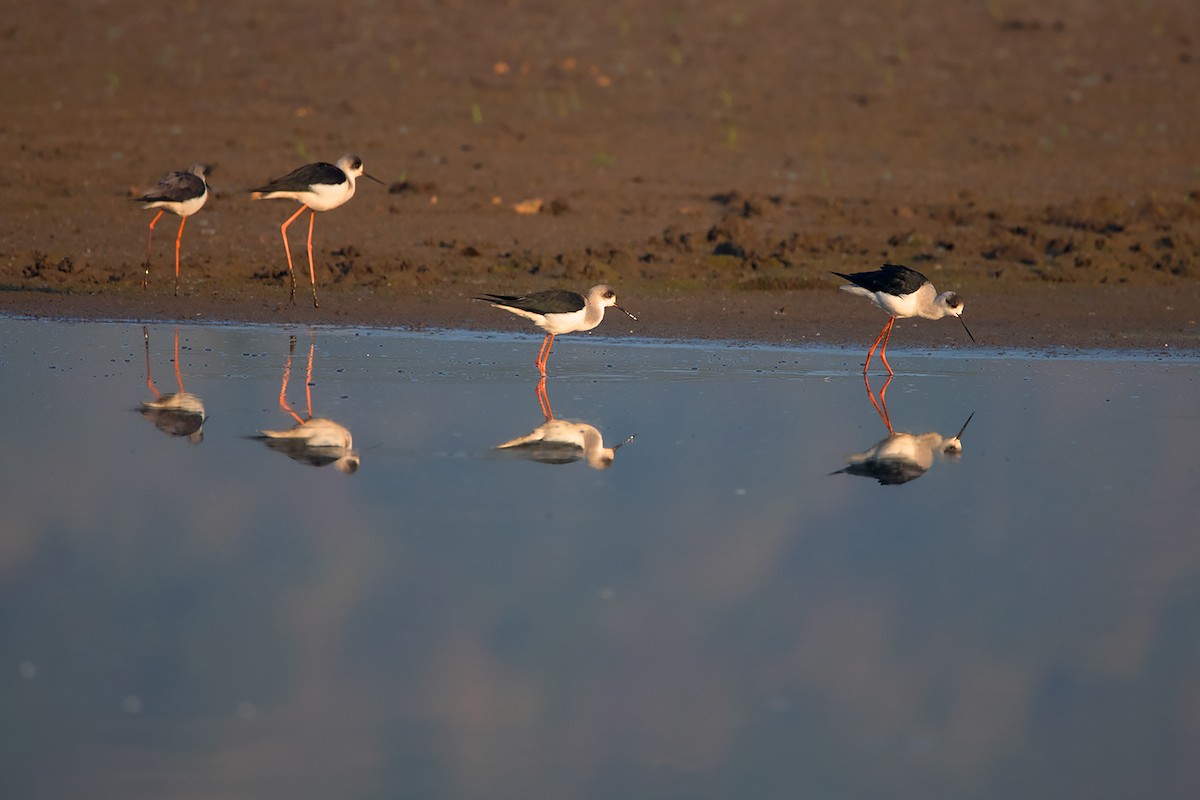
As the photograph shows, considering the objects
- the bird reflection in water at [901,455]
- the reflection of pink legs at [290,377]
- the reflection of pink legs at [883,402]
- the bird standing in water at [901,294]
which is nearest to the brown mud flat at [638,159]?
the bird standing in water at [901,294]

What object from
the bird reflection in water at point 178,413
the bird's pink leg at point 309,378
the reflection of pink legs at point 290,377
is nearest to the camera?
the bird reflection in water at point 178,413

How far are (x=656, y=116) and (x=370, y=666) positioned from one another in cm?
1980

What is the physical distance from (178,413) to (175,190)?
6.36m

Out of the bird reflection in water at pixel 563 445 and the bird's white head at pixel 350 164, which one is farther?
the bird's white head at pixel 350 164

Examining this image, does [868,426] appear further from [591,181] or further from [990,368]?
[591,181]

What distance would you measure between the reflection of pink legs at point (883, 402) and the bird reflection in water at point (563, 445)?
57.1 inches

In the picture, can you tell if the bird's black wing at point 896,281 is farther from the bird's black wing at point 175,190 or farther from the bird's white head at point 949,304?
the bird's black wing at point 175,190

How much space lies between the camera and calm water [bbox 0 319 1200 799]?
4.25m

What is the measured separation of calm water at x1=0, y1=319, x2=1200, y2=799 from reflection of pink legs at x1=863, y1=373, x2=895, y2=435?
65 mm

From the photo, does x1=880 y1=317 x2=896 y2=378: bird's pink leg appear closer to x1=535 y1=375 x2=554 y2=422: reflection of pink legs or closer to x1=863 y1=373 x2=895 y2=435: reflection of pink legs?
x1=863 y1=373 x2=895 y2=435: reflection of pink legs

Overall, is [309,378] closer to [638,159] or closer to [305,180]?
[305,180]

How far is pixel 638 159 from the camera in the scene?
70.9 feet

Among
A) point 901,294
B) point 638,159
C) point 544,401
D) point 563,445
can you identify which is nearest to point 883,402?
point 544,401

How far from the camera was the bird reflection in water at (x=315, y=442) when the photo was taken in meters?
7.52
